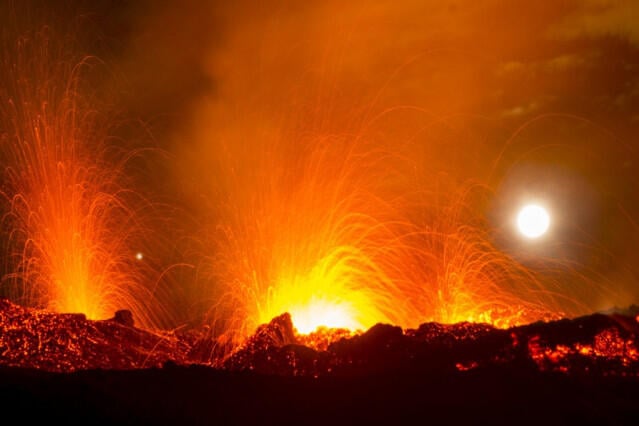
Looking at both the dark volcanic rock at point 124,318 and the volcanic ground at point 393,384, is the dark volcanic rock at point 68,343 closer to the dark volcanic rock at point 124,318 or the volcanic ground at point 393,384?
the dark volcanic rock at point 124,318

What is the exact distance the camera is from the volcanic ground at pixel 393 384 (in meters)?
16.9

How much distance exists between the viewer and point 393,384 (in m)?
18.5

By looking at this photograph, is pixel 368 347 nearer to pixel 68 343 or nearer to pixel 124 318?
pixel 68 343

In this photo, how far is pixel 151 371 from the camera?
19.2 metres

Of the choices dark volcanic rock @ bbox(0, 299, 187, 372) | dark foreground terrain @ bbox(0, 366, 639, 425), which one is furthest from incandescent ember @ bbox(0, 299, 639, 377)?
dark foreground terrain @ bbox(0, 366, 639, 425)

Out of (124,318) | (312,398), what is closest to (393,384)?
(312,398)

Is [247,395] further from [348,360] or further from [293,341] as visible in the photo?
[293,341]

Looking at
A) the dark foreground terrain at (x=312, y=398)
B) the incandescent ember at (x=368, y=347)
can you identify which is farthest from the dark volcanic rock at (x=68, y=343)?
the dark foreground terrain at (x=312, y=398)

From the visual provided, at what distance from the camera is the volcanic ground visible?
16875mm

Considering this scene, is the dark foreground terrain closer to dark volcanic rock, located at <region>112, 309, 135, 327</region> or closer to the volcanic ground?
the volcanic ground

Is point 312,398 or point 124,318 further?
point 124,318

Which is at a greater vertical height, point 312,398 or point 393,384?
point 393,384

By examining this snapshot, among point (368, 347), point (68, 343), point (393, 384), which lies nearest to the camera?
point (393, 384)

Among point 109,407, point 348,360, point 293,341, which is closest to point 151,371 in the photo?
point 109,407
